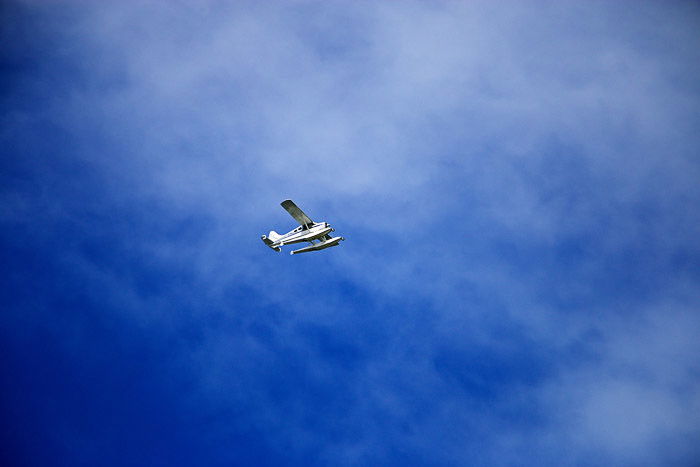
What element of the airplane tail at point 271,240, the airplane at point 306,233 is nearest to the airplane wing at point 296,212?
the airplane at point 306,233

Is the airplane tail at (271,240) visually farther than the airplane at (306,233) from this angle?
Yes

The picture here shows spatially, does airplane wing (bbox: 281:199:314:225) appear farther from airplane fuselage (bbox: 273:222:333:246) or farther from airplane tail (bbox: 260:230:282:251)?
airplane tail (bbox: 260:230:282:251)

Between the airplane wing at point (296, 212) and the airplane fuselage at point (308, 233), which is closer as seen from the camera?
the airplane wing at point (296, 212)

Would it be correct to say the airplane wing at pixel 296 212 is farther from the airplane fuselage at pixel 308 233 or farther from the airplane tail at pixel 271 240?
the airplane tail at pixel 271 240

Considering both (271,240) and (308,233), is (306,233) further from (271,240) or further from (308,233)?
(271,240)

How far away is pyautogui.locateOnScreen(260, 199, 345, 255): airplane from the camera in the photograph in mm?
48656

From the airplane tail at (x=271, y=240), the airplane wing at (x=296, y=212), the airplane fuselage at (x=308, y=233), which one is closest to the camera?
the airplane wing at (x=296, y=212)

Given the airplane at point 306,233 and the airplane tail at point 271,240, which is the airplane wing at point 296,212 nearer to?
the airplane at point 306,233

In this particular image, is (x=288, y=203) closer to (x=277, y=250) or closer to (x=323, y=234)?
(x=323, y=234)

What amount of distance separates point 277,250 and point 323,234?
6354 mm

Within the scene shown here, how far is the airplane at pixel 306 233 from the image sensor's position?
160 feet

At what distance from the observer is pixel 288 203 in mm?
47594

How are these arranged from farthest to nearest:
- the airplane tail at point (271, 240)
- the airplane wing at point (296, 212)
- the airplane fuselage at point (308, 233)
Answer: the airplane tail at point (271, 240)
the airplane fuselage at point (308, 233)
the airplane wing at point (296, 212)

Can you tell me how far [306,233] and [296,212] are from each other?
2430 millimetres
